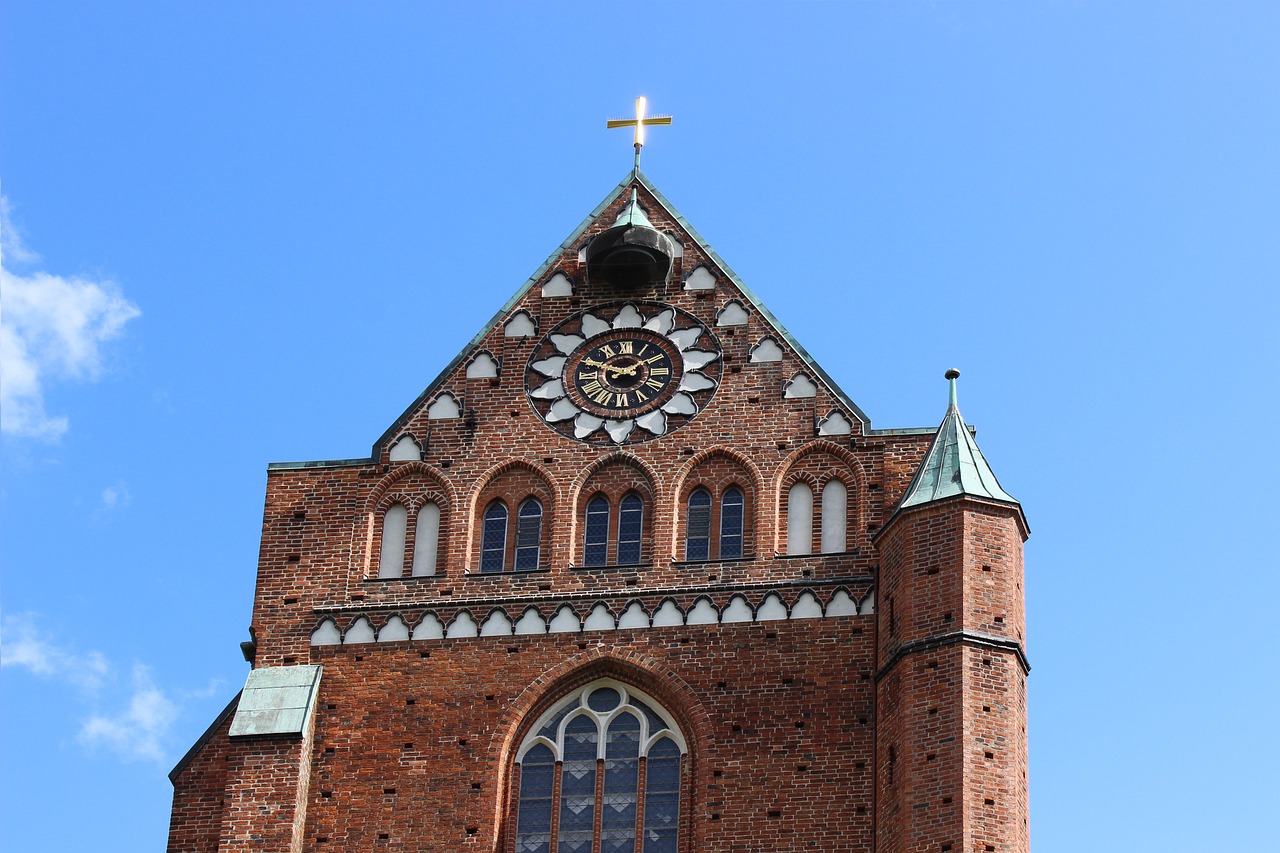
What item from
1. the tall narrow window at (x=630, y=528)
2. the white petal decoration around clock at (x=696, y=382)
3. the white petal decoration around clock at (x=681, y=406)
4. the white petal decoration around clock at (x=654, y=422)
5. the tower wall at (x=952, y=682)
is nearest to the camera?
the tower wall at (x=952, y=682)

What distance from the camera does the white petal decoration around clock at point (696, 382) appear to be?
3841 cm

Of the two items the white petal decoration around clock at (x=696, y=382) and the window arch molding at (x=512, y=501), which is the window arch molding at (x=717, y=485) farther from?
the window arch molding at (x=512, y=501)

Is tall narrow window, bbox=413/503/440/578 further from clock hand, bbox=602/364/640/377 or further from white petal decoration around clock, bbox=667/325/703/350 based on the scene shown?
white petal decoration around clock, bbox=667/325/703/350

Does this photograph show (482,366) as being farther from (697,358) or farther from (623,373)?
(697,358)

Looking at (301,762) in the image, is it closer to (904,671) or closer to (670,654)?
(670,654)

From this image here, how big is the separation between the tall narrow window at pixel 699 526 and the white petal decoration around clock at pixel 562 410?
192 cm

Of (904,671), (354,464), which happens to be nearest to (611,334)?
(354,464)

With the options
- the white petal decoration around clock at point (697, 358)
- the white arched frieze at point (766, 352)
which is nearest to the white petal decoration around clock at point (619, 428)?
the white petal decoration around clock at point (697, 358)

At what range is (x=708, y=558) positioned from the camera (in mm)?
36969

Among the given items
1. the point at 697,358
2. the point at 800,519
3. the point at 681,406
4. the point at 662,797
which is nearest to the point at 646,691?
the point at 662,797

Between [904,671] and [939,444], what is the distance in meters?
3.28

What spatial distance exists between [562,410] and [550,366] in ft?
2.40

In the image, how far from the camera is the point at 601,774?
3559cm

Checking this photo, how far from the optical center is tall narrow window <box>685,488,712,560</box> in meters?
37.1
